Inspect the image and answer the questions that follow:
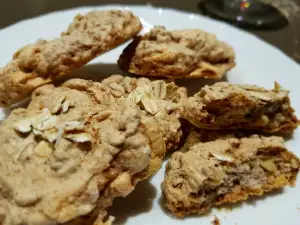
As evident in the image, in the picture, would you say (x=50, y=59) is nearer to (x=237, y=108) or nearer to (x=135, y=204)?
(x=135, y=204)

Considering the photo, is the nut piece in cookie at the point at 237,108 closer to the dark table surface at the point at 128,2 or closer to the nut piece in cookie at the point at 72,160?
the nut piece in cookie at the point at 72,160

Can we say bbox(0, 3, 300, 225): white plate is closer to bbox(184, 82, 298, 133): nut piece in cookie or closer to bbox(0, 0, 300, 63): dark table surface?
bbox(184, 82, 298, 133): nut piece in cookie

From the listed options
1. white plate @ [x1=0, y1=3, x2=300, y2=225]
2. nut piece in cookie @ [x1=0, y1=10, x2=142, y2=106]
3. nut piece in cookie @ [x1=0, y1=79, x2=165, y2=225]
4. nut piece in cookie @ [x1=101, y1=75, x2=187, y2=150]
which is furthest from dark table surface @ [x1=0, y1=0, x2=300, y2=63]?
nut piece in cookie @ [x1=0, y1=79, x2=165, y2=225]

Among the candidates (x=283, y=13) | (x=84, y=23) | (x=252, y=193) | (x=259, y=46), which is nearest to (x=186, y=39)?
(x=84, y=23)

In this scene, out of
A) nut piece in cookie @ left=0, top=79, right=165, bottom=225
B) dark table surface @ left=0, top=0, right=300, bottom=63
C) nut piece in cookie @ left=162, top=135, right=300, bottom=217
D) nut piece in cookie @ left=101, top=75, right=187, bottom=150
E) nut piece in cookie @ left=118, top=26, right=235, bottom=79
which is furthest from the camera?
dark table surface @ left=0, top=0, right=300, bottom=63

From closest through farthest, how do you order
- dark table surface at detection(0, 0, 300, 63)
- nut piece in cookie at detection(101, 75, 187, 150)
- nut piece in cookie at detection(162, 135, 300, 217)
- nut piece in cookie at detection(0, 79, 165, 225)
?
nut piece in cookie at detection(0, 79, 165, 225) < nut piece in cookie at detection(162, 135, 300, 217) < nut piece in cookie at detection(101, 75, 187, 150) < dark table surface at detection(0, 0, 300, 63)

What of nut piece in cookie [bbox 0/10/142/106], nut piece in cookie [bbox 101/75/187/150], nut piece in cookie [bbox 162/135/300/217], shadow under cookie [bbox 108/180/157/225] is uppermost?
nut piece in cookie [bbox 0/10/142/106]

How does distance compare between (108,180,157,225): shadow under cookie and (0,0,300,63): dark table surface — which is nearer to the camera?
(108,180,157,225): shadow under cookie

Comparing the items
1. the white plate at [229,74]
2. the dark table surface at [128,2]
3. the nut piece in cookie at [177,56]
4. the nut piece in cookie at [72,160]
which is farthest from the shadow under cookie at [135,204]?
the dark table surface at [128,2]
